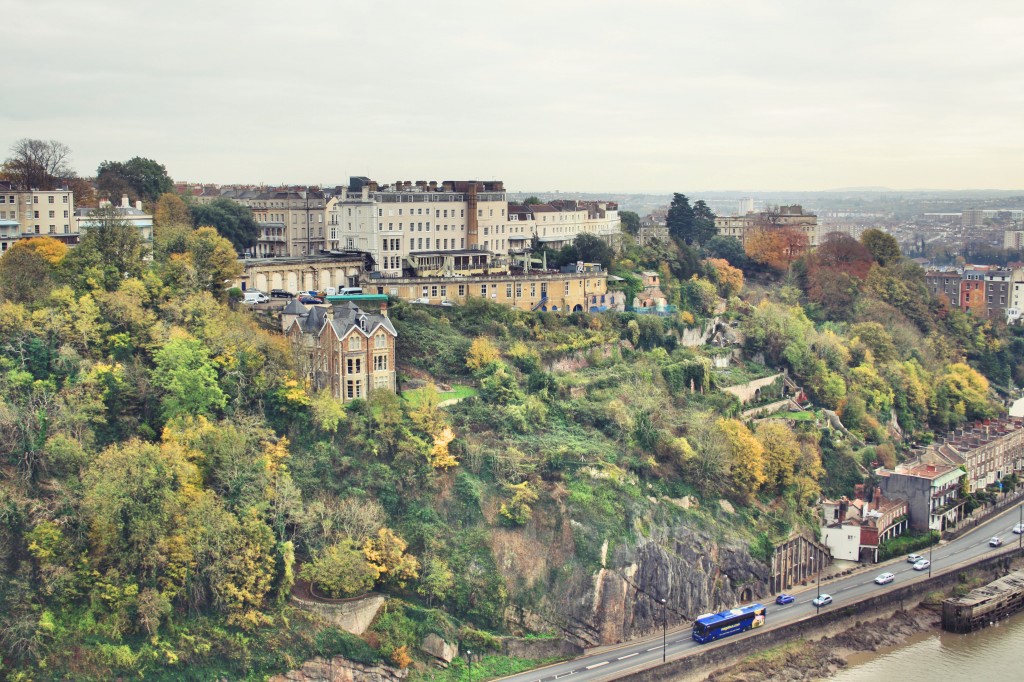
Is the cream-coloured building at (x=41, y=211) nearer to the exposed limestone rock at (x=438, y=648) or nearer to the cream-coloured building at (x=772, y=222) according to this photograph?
the exposed limestone rock at (x=438, y=648)

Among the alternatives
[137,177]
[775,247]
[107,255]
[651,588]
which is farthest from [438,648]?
[775,247]

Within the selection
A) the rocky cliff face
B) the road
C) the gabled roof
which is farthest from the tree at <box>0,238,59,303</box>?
the road

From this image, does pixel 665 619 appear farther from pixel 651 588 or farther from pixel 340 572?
pixel 340 572

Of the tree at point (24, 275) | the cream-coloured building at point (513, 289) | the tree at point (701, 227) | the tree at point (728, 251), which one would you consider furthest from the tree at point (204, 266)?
the tree at point (701, 227)

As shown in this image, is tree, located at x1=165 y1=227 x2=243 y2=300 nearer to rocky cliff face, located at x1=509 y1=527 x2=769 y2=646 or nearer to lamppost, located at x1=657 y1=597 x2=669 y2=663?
rocky cliff face, located at x1=509 y1=527 x2=769 y2=646

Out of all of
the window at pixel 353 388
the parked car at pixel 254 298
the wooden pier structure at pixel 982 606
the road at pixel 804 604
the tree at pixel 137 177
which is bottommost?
the wooden pier structure at pixel 982 606

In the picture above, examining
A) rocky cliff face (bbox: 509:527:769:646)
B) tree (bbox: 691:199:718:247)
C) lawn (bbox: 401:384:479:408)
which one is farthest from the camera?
tree (bbox: 691:199:718:247)
